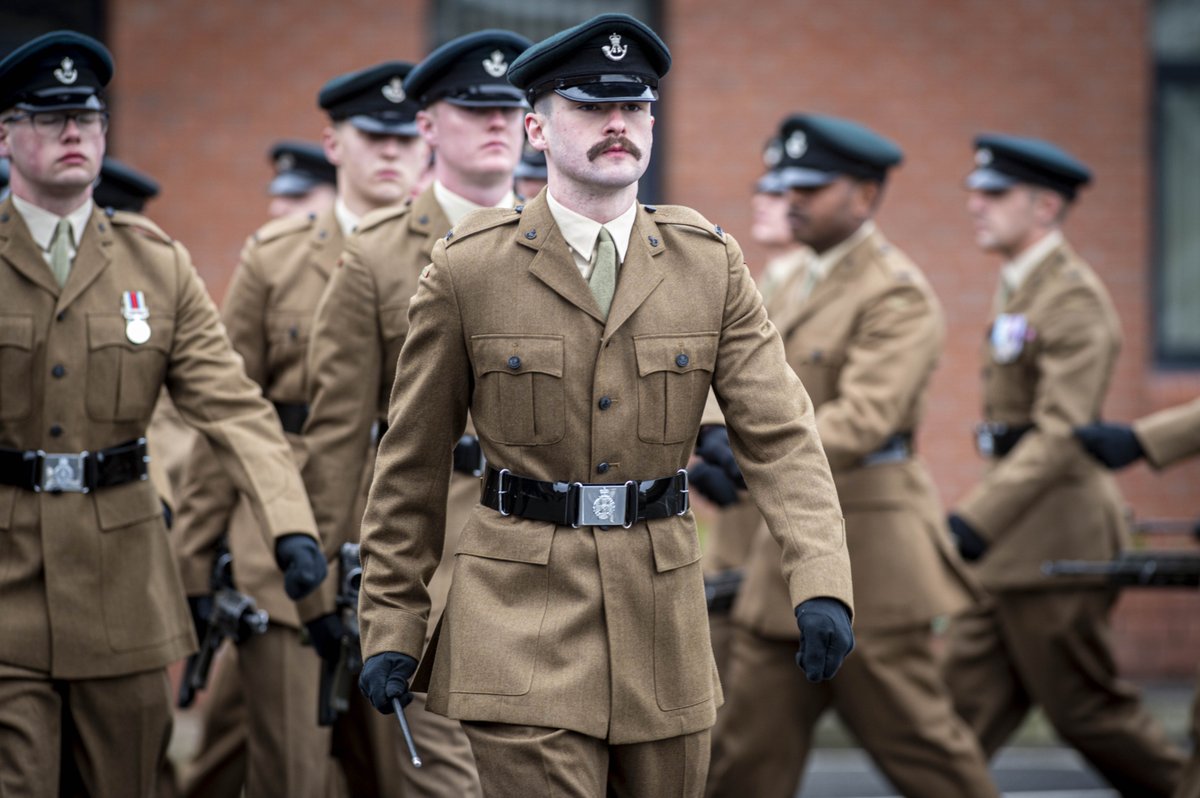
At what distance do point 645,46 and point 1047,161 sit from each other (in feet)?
12.8

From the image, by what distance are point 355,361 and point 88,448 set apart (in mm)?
747

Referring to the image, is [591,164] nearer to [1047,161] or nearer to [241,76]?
[1047,161]

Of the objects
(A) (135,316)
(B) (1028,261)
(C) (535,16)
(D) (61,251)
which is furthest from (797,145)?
(C) (535,16)

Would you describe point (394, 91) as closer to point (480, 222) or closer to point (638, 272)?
point (480, 222)

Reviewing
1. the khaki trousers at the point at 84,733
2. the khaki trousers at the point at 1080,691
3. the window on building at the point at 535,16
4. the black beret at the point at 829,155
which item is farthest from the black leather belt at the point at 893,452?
the window on building at the point at 535,16

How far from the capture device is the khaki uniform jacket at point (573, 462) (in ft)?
13.0

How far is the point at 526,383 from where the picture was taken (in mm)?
4000

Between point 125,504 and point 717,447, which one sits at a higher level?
point 717,447

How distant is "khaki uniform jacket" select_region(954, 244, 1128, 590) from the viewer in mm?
7051

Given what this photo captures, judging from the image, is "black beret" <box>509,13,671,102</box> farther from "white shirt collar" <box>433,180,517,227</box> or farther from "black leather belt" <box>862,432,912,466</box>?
"black leather belt" <box>862,432,912,466</box>

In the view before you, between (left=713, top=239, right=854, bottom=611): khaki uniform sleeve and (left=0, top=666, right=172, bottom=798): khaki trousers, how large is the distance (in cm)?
193

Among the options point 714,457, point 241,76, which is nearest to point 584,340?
point 714,457

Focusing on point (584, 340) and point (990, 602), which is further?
point (990, 602)

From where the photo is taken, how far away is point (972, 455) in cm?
1059
